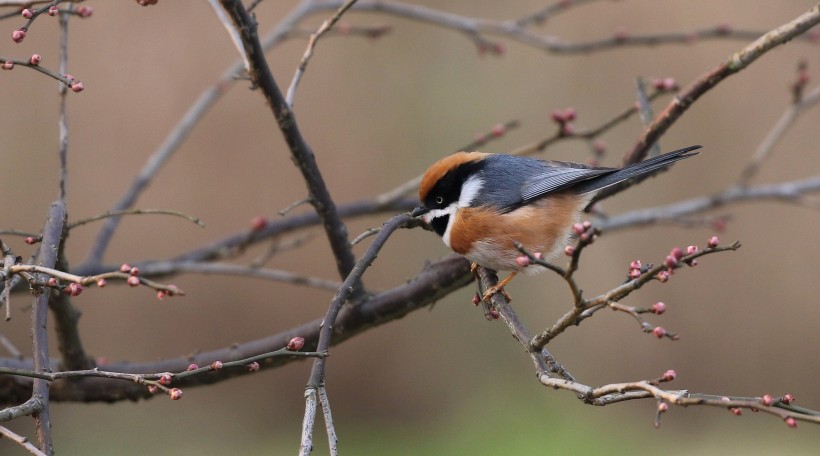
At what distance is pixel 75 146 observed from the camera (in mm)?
5324

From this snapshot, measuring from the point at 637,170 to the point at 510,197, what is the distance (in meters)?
0.45

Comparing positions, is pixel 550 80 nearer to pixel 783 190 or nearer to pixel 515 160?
pixel 783 190

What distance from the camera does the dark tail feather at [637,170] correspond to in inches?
104

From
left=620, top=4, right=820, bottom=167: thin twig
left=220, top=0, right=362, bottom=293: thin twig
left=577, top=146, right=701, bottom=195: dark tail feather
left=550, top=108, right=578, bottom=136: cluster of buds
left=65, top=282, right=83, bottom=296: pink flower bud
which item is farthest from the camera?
left=550, top=108, right=578, bottom=136: cluster of buds

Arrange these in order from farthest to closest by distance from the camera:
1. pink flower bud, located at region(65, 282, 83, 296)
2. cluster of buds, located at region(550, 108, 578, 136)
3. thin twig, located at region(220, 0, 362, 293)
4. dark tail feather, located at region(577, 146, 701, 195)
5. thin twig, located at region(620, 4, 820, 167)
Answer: cluster of buds, located at region(550, 108, 578, 136) < dark tail feather, located at region(577, 146, 701, 195) < thin twig, located at region(620, 4, 820, 167) < thin twig, located at region(220, 0, 362, 293) < pink flower bud, located at region(65, 282, 83, 296)

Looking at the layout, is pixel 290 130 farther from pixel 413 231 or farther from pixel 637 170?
pixel 413 231

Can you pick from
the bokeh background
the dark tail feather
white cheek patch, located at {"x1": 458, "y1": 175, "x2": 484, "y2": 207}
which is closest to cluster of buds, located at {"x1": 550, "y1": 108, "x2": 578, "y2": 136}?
the dark tail feather

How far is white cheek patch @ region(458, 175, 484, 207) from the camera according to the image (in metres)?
2.98

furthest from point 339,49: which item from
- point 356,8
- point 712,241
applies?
point 712,241

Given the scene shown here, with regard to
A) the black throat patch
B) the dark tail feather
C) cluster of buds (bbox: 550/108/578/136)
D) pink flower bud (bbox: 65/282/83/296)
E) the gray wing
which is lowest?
the dark tail feather

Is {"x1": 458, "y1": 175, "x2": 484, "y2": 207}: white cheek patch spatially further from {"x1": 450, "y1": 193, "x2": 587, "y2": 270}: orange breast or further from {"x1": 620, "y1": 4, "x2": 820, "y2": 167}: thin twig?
{"x1": 620, "y1": 4, "x2": 820, "y2": 167}: thin twig

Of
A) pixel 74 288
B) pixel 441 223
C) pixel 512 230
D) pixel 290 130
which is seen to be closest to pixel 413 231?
pixel 441 223

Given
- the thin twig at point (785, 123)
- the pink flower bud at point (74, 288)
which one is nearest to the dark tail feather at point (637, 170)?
the thin twig at point (785, 123)

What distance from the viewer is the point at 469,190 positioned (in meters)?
2.99
